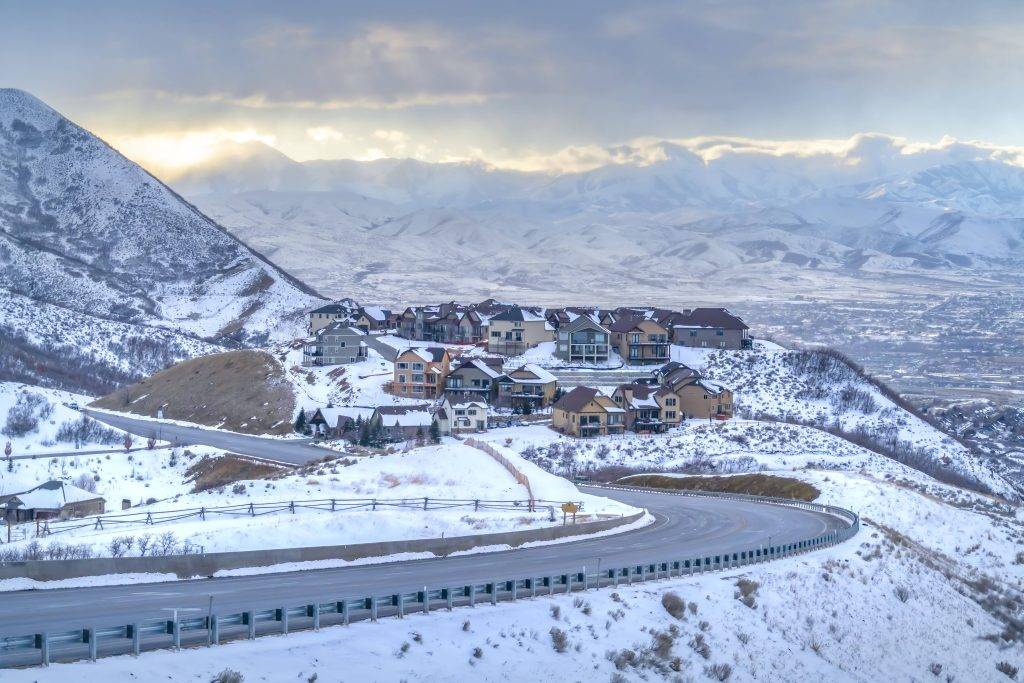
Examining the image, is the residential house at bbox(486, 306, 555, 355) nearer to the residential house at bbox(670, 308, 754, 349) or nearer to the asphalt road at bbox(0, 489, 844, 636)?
the residential house at bbox(670, 308, 754, 349)

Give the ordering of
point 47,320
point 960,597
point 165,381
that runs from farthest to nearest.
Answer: point 47,320
point 165,381
point 960,597

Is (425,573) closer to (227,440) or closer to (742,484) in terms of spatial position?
(742,484)

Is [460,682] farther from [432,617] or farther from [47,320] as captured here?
[47,320]

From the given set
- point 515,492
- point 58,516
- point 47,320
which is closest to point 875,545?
point 515,492

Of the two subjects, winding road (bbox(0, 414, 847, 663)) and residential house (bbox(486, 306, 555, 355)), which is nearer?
winding road (bbox(0, 414, 847, 663))

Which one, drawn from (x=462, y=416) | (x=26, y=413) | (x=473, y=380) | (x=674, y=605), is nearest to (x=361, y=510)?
(x=674, y=605)

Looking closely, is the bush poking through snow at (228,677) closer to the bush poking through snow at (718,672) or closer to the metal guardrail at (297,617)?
the metal guardrail at (297,617)

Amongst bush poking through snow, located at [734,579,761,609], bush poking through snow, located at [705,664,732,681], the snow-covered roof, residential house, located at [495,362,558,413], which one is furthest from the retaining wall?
residential house, located at [495,362,558,413]
